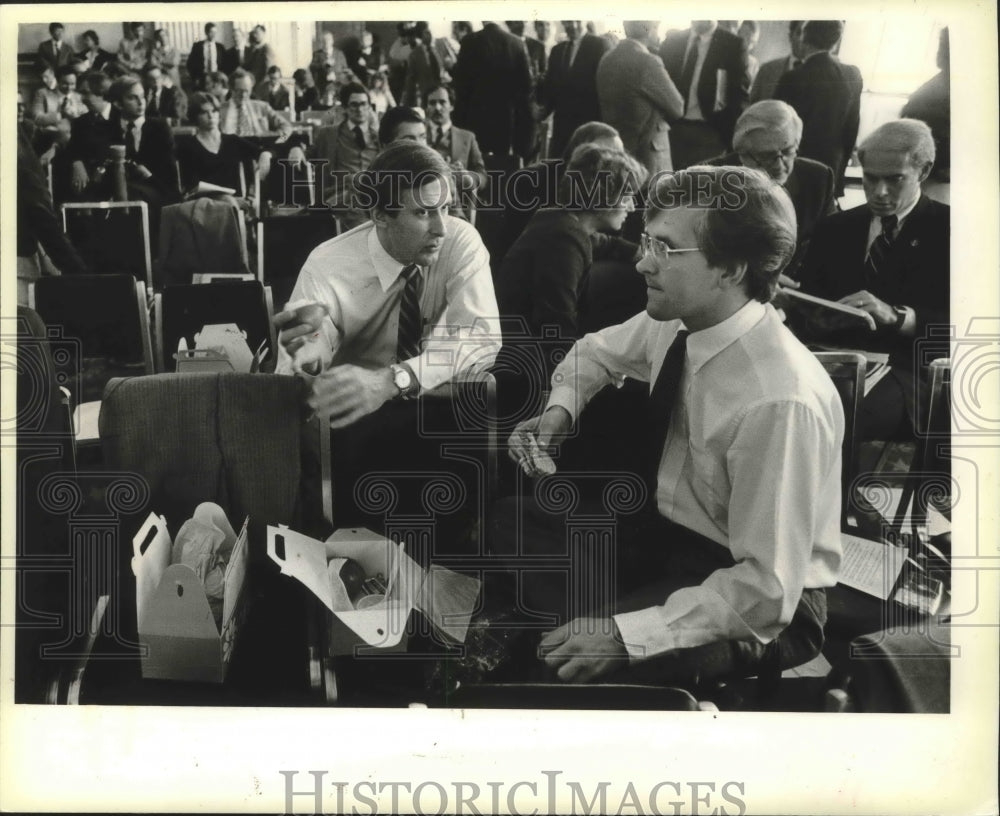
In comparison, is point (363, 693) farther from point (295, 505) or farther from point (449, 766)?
point (295, 505)

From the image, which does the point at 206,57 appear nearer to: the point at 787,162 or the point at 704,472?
the point at 787,162

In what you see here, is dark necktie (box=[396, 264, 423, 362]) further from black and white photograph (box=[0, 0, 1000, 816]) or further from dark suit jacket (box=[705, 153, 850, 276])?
dark suit jacket (box=[705, 153, 850, 276])

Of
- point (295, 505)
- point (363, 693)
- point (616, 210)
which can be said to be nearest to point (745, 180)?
point (616, 210)

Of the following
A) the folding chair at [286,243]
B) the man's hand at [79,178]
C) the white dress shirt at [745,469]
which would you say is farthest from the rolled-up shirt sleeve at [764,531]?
the man's hand at [79,178]

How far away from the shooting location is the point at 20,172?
2195 millimetres

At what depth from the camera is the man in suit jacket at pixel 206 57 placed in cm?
216

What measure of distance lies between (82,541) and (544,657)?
104cm

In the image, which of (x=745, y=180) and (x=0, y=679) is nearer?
(x=745, y=180)

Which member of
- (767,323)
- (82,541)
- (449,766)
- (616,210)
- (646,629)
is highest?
(616,210)

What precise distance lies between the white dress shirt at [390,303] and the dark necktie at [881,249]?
0.79 m

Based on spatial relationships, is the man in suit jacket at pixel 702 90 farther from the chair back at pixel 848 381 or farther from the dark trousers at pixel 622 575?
the dark trousers at pixel 622 575

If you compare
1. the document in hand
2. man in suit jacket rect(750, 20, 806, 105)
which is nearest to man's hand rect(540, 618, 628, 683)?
the document in hand

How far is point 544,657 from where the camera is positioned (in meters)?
2.18

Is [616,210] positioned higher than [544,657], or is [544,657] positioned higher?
[616,210]
